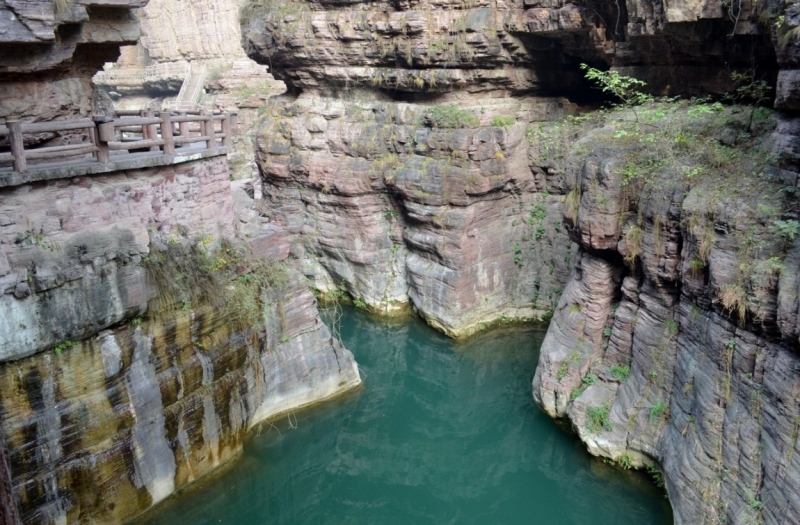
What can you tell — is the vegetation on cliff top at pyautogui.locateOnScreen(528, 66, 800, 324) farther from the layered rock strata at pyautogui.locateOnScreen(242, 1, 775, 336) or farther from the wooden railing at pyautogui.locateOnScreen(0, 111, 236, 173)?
the wooden railing at pyautogui.locateOnScreen(0, 111, 236, 173)

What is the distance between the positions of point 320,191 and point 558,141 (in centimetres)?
662

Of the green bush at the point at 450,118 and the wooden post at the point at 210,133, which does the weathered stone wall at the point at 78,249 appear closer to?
the wooden post at the point at 210,133

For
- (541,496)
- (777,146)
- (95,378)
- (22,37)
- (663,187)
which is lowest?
(541,496)

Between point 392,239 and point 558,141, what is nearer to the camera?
point 558,141

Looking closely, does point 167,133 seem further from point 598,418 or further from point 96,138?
point 598,418

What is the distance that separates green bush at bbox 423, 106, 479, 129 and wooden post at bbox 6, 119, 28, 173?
1000 centimetres

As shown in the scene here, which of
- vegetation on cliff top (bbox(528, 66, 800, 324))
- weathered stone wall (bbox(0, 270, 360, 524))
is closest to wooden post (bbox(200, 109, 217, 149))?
weathered stone wall (bbox(0, 270, 360, 524))

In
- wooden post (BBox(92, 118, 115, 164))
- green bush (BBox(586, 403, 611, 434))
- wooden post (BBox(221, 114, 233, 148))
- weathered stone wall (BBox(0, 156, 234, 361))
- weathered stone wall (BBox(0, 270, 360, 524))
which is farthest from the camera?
wooden post (BBox(221, 114, 233, 148))

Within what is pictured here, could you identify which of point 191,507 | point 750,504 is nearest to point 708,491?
point 750,504

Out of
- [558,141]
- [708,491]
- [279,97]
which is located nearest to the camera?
[708,491]

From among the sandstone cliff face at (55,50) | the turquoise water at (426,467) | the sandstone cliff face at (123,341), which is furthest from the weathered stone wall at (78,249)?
the turquoise water at (426,467)

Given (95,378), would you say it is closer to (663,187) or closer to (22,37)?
(22,37)

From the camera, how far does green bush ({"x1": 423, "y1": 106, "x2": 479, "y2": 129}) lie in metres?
15.5

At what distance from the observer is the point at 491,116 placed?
1580 cm
